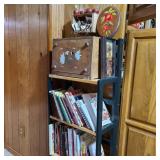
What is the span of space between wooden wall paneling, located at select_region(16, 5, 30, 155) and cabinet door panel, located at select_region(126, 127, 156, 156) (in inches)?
39.7

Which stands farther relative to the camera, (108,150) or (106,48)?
(108,150)

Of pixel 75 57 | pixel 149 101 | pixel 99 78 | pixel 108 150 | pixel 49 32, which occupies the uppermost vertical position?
pixel 49 32

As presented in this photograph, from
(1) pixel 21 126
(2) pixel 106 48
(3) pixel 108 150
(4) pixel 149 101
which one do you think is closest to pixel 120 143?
(3) pixel 108 150

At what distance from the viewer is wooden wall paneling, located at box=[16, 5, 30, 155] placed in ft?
5.25

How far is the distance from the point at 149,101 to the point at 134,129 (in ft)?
0.74

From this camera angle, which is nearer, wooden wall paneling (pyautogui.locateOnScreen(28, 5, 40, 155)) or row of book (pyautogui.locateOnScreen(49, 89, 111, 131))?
row of book (pyautogui.locateOnScreen(49, 89, 111, 131))

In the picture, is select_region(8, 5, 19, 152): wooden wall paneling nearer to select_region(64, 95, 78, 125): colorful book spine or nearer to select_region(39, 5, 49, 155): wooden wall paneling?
select_region(39, 5, 49, 155): wooden wall paneling

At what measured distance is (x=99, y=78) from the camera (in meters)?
1.11

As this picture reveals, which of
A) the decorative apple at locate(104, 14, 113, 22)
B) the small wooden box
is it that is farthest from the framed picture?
the decorative apple at locate(104, 14, 113, 22)

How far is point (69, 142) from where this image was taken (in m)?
1.34

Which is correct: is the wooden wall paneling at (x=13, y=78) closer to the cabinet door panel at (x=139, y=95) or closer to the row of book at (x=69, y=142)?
the row of book at (x=69, y=142)

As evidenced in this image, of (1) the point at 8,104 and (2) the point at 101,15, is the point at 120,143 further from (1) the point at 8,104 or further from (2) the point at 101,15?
(1) the point at 8,104

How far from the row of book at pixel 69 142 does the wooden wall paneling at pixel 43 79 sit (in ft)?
0.89

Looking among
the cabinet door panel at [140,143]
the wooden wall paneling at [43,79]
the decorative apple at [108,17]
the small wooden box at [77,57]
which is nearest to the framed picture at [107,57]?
the small wooden box at [77,57]
